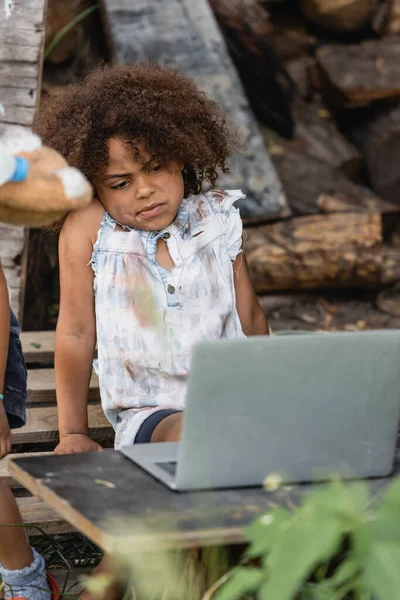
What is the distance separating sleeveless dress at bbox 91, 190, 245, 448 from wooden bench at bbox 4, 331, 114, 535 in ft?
0.98

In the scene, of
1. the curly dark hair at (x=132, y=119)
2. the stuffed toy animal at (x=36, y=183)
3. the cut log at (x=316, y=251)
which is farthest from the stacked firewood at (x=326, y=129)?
the stuffed toy animal at (x=36, y=183)

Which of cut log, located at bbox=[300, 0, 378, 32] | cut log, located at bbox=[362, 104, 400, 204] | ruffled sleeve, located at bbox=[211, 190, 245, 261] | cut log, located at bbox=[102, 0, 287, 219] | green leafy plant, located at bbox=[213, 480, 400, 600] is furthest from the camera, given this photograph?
cut log, located at bbox=[300, 0, 378, 32]

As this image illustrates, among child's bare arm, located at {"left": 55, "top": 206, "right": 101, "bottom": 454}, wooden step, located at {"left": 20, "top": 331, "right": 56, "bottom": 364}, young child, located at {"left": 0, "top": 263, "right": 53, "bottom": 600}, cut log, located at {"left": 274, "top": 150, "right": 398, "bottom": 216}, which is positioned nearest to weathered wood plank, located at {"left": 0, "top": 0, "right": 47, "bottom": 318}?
wooden step, located at {"left": 20, "top": 331, "right": 56, "bottom": 364}

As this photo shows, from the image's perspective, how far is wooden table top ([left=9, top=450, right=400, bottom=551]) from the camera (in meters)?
1.45

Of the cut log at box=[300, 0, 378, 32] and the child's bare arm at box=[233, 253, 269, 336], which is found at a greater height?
the child's bare arm at box=[233, 253, 269, 336]

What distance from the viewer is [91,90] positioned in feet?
9.07

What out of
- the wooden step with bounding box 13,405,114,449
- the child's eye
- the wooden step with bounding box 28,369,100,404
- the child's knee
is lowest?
the wooden step with bounding box 28,369,100,404

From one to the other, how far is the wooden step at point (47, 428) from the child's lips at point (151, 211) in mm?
703

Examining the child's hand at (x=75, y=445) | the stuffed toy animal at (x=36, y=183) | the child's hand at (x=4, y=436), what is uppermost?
the stuffed toy animal at (x=36, y=183)

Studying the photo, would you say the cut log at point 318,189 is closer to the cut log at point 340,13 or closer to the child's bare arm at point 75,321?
the cut log at point 340,13

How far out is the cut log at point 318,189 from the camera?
502 centimetres

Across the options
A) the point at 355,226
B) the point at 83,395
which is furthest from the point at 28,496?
the point at 355,226

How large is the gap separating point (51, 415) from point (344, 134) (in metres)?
3.36

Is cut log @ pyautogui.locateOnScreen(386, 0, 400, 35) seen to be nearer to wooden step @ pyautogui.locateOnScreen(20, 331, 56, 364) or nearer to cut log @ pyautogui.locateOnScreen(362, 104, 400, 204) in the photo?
cut log @ pyautogui.locateOnScreen(362, 104, 400, 204)
